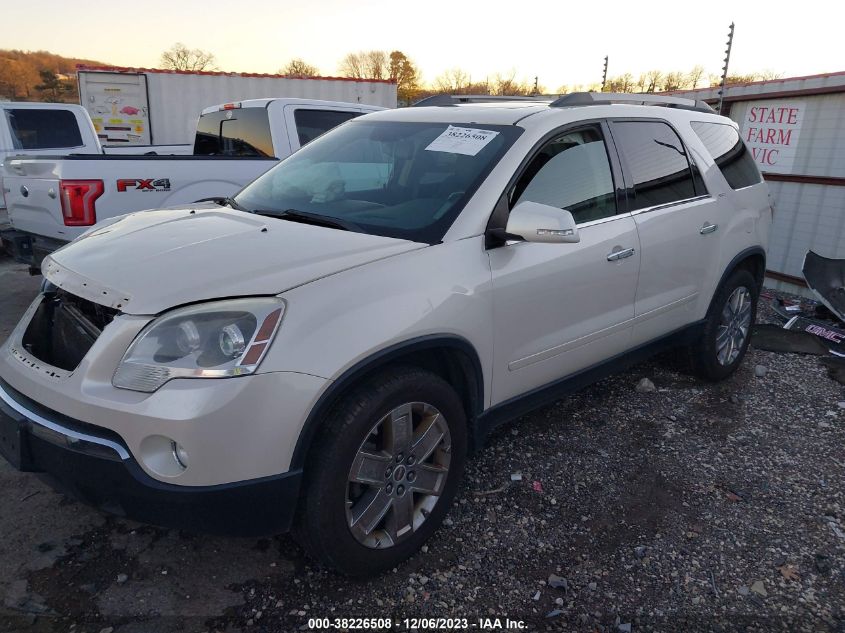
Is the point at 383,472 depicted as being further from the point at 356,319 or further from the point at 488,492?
the point at 488,492

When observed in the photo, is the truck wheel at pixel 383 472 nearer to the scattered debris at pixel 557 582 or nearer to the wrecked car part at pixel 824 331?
the scattered debris at pixel 557 582

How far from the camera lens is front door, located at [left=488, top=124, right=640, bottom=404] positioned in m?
2.87

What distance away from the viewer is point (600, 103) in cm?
358

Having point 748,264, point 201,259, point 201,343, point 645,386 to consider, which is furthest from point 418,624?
point 748,264

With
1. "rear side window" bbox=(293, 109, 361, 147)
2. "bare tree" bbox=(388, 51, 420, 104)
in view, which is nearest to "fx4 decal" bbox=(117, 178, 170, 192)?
"rear side window" bbox=(293, 109, 361, 147)

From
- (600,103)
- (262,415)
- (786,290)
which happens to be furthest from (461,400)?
(786,290)

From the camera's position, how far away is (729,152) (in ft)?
14.7

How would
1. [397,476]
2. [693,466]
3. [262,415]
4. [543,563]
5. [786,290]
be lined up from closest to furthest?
1. [262,415]
2. [397,476]
3. [543,563]
4. [693,466]
5. [786,290]

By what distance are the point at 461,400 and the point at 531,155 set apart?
1182mm

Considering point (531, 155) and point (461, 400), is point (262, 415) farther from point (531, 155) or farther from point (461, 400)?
point (531, 155)

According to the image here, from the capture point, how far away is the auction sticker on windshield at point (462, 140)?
3.05 meters

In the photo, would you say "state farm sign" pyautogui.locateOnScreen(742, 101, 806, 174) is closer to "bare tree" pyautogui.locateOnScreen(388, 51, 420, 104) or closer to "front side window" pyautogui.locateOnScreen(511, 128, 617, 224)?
"front side window" pyautogui.locateOnScreen(511, 128, 617, 224)

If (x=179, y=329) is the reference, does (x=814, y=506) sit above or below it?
below

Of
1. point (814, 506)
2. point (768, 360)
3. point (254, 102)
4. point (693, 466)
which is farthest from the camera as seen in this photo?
point (254, 102)
